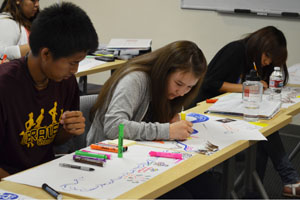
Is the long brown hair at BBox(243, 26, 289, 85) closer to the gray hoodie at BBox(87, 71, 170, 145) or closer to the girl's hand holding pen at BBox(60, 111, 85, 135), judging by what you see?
the gray hoodie at BBox(87, 71, 170, 145)

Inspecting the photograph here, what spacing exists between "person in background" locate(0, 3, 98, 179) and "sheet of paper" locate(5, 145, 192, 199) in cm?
21

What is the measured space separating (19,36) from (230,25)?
217 centimetres

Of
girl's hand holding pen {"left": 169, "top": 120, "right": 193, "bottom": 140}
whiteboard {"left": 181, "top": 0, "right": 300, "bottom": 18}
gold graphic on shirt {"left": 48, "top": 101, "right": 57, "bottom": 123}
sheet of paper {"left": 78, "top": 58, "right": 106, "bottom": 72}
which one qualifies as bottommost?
girl's hand holding pen {"left": 169, "top": 120, "right": 193, "bottom": 140}

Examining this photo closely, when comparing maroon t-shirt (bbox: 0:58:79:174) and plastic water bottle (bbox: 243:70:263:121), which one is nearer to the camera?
maroon t-shirt (bbox: 0:58:79:174)

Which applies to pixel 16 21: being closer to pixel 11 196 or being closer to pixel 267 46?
pixel 267 46

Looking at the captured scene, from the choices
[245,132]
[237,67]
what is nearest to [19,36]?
[237,67]

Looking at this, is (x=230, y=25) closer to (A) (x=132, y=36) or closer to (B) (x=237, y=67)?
(A) (x=132, y=36)

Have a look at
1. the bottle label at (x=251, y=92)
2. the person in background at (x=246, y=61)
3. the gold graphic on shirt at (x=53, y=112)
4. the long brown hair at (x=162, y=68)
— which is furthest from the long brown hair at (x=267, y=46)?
the gold graphic on shirt at (x=53, y=112)

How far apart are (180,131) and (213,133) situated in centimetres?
21

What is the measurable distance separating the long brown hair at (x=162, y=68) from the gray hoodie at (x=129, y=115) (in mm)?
35

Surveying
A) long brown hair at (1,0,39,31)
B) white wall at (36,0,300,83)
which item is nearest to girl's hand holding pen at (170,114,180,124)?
long brown hair at (1,0,39,31)

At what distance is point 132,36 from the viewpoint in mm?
5348

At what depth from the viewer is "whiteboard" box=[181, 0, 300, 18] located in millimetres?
4273

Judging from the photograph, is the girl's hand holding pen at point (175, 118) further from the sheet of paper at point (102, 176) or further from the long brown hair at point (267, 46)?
the long brown hair at point (267, 46)
